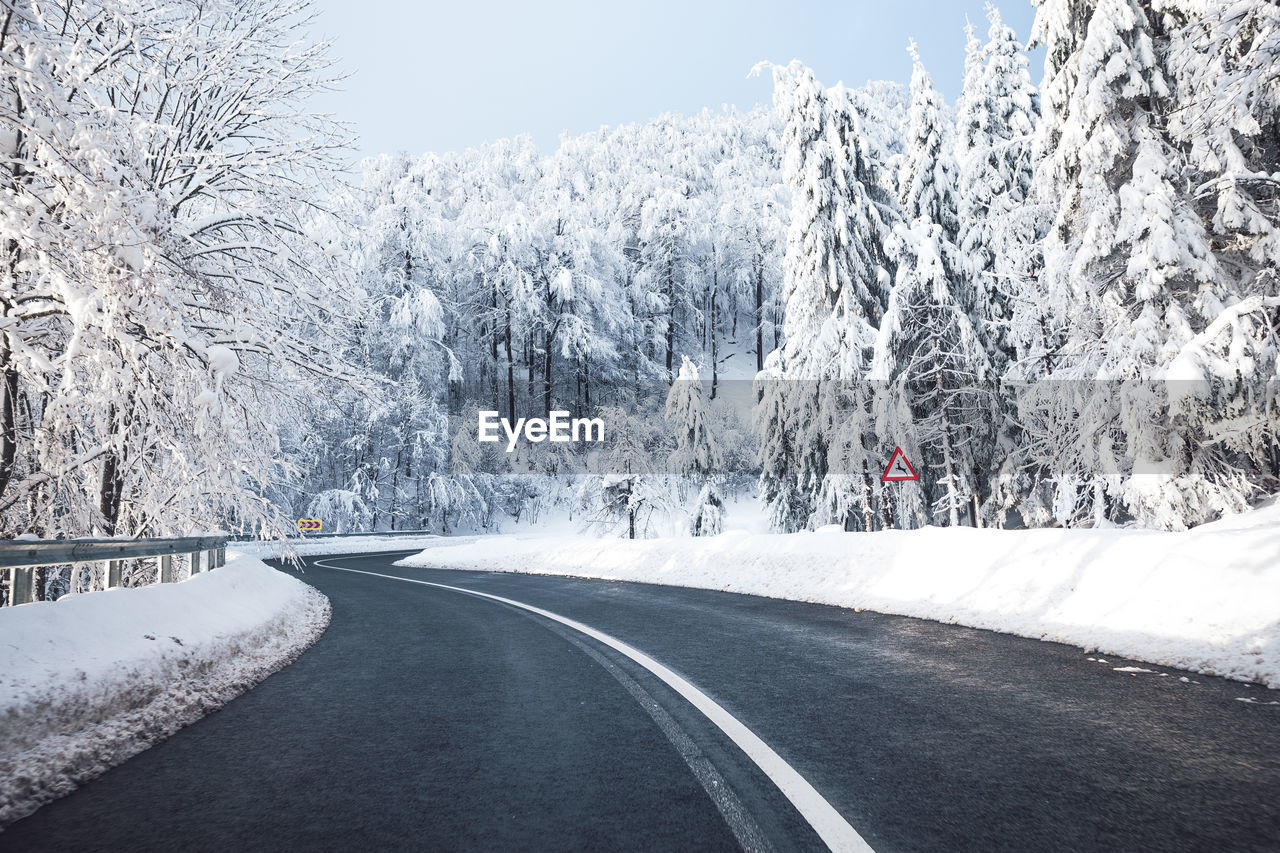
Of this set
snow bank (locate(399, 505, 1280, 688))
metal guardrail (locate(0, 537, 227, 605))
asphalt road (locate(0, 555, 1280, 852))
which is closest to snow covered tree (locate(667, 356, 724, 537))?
snow bank (locate(399, 505, 1280, 688))

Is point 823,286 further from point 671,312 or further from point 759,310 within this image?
point 759,310

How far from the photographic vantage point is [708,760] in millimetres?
3766

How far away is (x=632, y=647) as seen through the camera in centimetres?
733

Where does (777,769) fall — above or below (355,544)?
above

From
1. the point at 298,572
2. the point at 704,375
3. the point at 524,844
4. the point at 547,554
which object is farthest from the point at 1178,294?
the point at 704,375

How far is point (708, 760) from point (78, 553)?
5208mm

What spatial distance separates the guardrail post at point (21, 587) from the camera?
4965 millimetres

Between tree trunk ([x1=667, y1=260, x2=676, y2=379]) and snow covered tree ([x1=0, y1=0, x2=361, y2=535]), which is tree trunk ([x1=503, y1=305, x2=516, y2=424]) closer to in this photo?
tree trunk ([x1=667, y1=260, x2=676, y2=379])

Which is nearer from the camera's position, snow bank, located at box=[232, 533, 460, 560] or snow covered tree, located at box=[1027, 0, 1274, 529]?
snow covered tree, located at box=[1027, 0, 1274, 529]

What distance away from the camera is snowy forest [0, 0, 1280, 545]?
20.6ft

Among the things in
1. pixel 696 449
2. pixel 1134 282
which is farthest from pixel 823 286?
pixel 696 449

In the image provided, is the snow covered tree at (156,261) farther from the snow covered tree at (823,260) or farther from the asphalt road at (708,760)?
the snow covered tree at (823,260)

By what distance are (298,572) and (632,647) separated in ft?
69.9

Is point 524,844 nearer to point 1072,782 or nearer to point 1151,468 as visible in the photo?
point 1072,782
